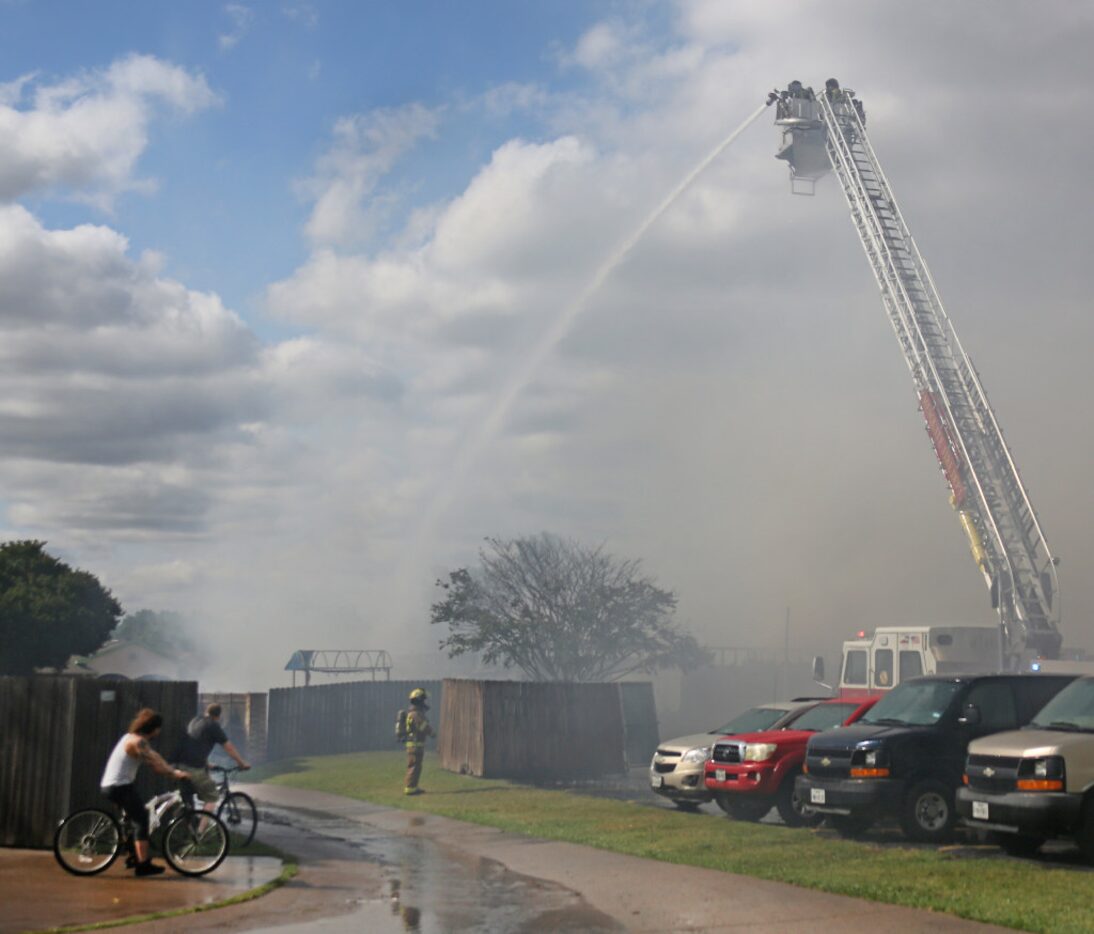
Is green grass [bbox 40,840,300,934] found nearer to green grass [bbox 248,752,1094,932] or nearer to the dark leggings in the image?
the dark leggings

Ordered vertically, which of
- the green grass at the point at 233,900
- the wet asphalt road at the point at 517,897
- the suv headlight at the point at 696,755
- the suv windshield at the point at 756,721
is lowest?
the wet asphalt road at the point at 517,897

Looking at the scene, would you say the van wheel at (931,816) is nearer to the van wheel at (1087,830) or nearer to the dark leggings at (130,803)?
the van wheel at (1087,830)

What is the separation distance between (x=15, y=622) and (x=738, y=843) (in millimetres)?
45019

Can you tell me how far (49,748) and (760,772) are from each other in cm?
877

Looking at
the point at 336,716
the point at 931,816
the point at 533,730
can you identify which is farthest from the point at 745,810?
the point at 336,716

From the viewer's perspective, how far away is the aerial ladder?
A: 24469 mm

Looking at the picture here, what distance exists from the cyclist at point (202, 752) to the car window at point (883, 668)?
14212mm

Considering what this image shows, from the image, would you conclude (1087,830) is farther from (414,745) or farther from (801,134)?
(801,134)

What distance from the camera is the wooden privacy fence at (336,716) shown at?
3362cm

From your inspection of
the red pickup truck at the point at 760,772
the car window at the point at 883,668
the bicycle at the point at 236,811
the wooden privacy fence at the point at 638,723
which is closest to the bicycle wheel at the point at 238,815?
the bicycle at the point at 236,811

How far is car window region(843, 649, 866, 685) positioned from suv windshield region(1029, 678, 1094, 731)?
1122 centimetres

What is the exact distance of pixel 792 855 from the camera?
42.5 ft

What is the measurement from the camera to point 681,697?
51.7m

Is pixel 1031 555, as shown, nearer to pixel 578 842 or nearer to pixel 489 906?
pixel 578 842
